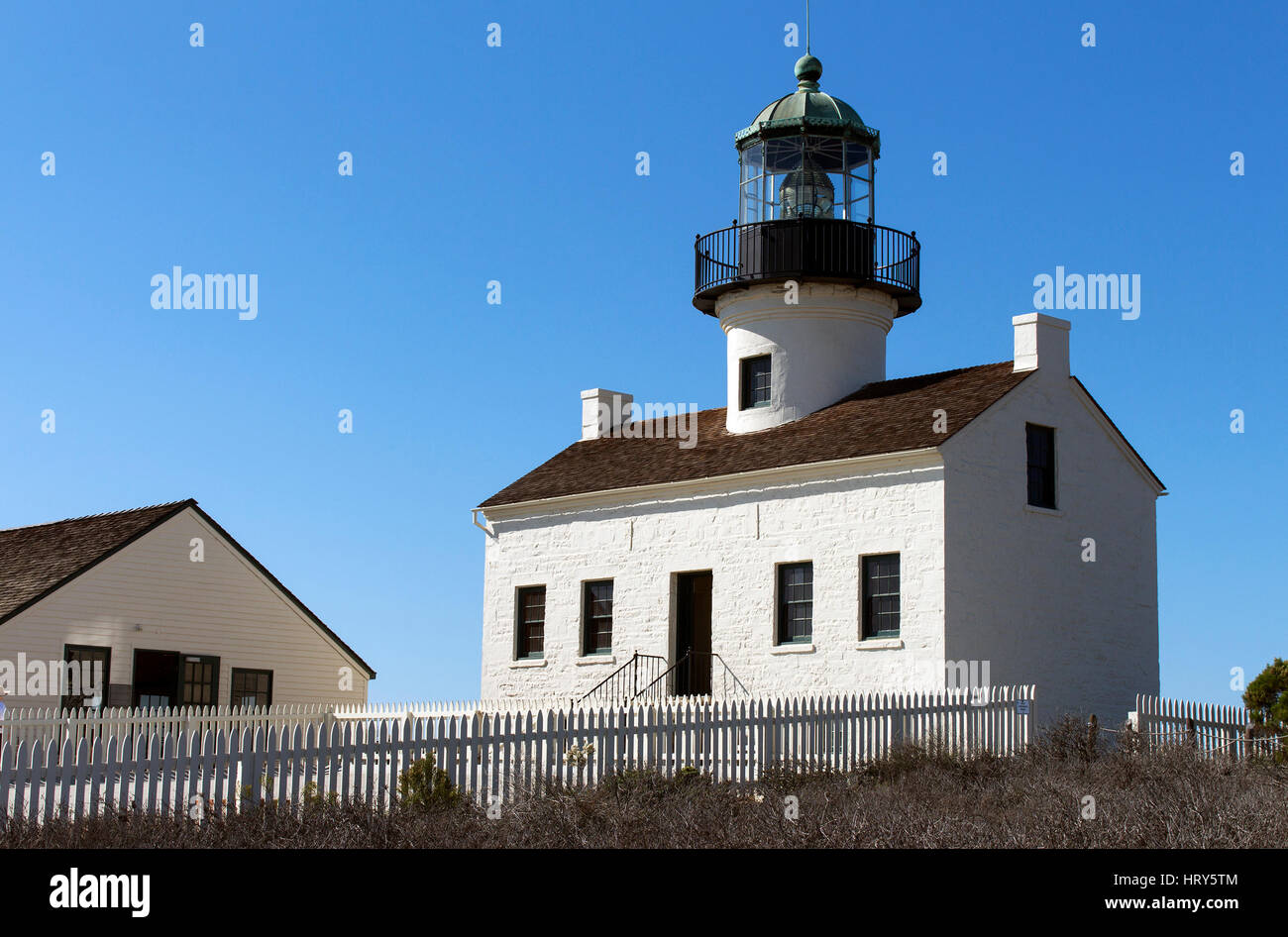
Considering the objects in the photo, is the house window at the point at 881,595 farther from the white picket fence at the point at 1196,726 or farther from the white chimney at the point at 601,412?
the white chimney at the point at 601,412

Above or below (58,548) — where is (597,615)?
below

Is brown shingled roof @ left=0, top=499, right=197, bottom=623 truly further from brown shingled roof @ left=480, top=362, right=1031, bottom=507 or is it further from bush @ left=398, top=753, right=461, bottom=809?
bush @ left=398, top=753, right=461, bottom=809

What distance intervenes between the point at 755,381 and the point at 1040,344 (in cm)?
548

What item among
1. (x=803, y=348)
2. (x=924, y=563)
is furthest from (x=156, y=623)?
(x=924, y=563)

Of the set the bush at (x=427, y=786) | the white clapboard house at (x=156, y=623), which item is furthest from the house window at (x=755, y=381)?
the bush at (x=427, y=786)

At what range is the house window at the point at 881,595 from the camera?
21984 millimetres

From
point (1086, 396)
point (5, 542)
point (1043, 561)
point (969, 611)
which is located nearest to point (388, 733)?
point (969, 611)

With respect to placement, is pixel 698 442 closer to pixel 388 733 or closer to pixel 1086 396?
pixel 1086 396

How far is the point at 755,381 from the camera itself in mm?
26797

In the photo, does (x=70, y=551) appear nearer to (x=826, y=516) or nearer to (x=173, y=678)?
(x=173, y=678)

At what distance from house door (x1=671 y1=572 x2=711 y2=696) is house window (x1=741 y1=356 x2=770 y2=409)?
371 cm

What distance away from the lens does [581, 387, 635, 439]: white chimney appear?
30875 millimetres
